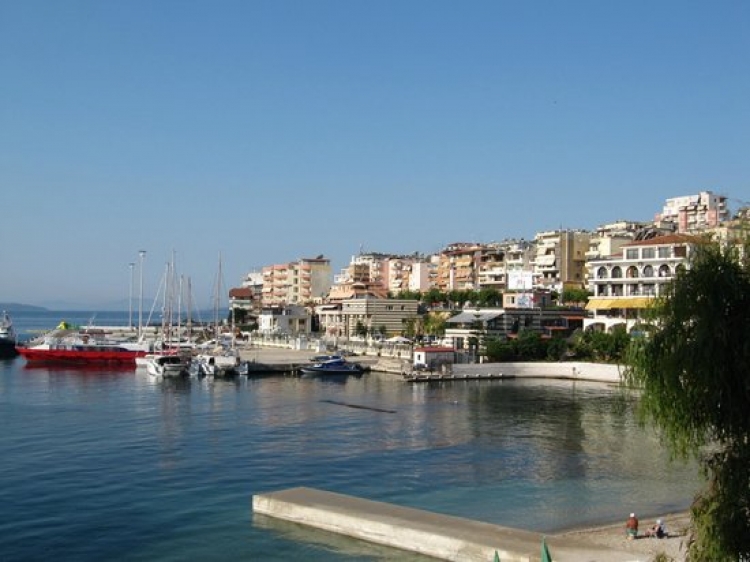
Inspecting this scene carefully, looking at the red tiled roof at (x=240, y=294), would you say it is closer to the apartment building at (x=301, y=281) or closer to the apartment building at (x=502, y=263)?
the apartment building at (x=301, y=281)

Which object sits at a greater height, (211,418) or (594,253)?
(594,253)

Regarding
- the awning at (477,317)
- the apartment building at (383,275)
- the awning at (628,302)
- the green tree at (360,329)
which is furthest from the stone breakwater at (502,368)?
the apartment building at (383,275)

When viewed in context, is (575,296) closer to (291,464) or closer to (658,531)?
(291,464)

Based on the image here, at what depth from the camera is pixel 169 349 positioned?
290 ft

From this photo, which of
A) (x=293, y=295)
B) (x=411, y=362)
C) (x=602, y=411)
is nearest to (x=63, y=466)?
(x=602, y=411)

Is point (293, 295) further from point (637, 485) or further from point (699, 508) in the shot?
point (699, 508)

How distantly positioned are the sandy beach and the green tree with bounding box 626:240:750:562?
291 inches

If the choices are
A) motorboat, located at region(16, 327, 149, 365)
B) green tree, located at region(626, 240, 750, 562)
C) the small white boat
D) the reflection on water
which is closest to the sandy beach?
the reflection on water

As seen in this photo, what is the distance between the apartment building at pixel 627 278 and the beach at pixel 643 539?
5437 centimetres

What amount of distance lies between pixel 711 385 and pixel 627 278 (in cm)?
7172

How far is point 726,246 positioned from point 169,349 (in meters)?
79.6

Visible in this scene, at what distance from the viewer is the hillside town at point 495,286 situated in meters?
83.6

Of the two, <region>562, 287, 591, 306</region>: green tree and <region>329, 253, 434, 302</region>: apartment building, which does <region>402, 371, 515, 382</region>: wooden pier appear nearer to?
<region>562, 287, 591, 306</region>: green tree

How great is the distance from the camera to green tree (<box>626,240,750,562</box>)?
516 inches
